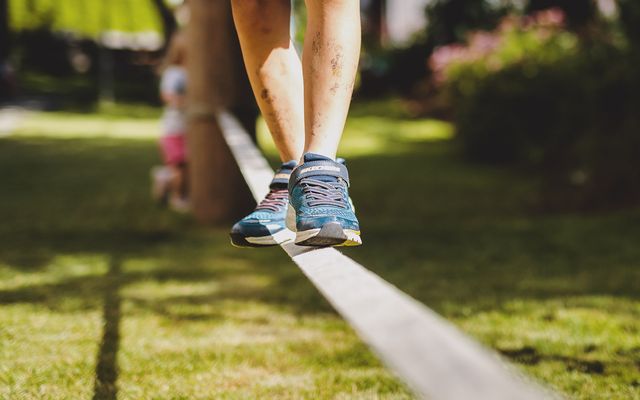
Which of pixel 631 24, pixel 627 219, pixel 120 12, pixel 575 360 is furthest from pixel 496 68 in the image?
pixel 120 12

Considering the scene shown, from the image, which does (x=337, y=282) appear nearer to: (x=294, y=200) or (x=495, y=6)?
(x=294, y=200)

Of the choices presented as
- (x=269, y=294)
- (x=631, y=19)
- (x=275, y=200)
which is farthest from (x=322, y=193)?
(x=631, y=19)

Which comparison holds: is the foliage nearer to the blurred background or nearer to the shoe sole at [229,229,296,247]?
the blurred background

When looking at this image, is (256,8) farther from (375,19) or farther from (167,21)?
(375,19)

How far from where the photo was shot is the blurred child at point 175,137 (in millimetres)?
6926

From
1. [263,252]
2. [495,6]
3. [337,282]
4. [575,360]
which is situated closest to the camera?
[337,282]

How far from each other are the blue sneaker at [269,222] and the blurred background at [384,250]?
0.65 m

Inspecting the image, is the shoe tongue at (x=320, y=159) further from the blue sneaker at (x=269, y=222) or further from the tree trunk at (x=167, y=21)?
the tree trunk at (x=167, y=21)

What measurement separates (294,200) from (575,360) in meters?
1.55

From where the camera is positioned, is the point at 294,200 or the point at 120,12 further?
the point at 120,12

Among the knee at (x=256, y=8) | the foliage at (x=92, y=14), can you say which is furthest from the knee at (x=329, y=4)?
the foliage at (x=92, y=14)

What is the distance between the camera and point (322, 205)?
204 centimetres

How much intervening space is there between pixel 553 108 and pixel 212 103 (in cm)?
512

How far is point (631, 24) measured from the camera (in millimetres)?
7836
